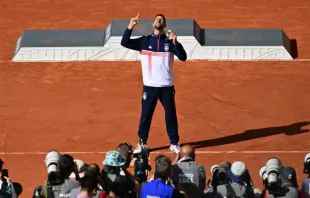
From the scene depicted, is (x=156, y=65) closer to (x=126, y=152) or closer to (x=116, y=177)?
(x=126, y=152)

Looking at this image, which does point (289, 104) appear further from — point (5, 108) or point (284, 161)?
point (5, 108)

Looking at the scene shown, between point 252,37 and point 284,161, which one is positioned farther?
point 252,37

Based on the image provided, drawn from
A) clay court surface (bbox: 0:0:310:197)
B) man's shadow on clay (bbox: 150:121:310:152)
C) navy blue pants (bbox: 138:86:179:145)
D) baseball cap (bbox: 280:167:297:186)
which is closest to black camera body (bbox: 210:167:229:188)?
baseball cap (bbox: 280:167:297:186)

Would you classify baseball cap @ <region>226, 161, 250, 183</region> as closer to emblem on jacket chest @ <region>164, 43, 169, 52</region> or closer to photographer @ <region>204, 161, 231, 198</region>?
photographer @ <region>204, 161, 231, 198</region>

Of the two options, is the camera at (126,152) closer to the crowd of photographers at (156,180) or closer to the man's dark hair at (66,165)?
the crowd of photographers at (156,180)

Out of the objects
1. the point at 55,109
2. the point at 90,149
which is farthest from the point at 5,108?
the point at 90,149

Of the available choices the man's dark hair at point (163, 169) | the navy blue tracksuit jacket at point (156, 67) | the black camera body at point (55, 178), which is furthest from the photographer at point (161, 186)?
the navy blue tracksuit jacket at point (156, 67)

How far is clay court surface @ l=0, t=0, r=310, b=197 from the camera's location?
1878cm

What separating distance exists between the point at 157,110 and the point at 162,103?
3.00 meters

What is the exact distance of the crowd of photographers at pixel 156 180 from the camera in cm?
1290

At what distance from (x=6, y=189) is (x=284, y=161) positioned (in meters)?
6.14

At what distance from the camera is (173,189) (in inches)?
507

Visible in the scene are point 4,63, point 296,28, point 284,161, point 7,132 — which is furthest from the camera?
point 296,28

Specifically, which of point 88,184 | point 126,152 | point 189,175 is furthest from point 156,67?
point 88,184
